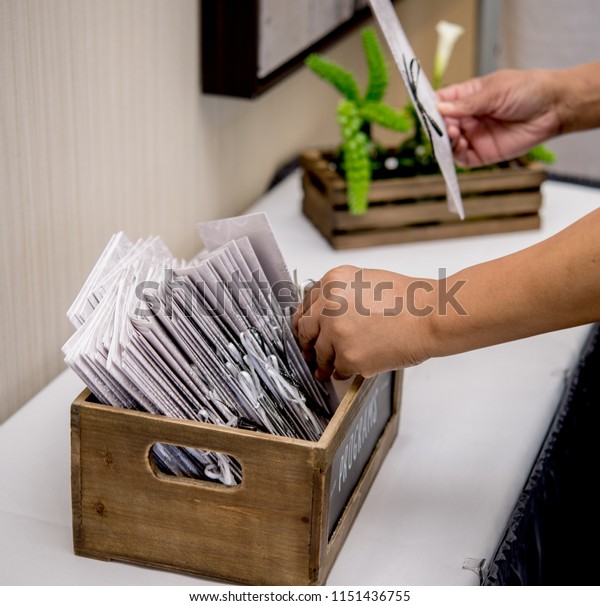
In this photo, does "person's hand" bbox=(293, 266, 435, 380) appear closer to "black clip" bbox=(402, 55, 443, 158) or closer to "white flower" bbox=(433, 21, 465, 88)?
"black clip" bbox=(402, 55, 443, 158)

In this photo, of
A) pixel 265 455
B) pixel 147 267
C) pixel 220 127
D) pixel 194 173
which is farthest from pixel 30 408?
pixel 220 127

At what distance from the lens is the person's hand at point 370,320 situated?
0.83 metres

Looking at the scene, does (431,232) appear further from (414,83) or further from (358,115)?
(414,83)

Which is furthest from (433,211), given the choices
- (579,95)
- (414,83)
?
(414,83)

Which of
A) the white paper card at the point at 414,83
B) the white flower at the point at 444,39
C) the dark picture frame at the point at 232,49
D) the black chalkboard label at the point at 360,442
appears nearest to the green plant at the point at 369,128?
the white flower at the point at 444,39

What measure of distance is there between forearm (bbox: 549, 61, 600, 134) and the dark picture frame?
473 millimetres

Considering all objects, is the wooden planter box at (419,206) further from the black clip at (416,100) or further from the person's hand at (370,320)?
the person's hand at (370,320)

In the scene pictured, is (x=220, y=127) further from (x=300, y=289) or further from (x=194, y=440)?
(x=194, y=440)

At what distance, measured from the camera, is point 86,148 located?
1138mm

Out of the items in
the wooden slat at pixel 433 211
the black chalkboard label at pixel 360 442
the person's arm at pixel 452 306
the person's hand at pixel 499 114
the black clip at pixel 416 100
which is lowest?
the black chalkboard label at pixel 360 442

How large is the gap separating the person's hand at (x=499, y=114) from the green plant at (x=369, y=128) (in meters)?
0.09

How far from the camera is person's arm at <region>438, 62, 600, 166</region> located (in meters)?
1.33

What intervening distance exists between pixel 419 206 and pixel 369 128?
7.3 inches
